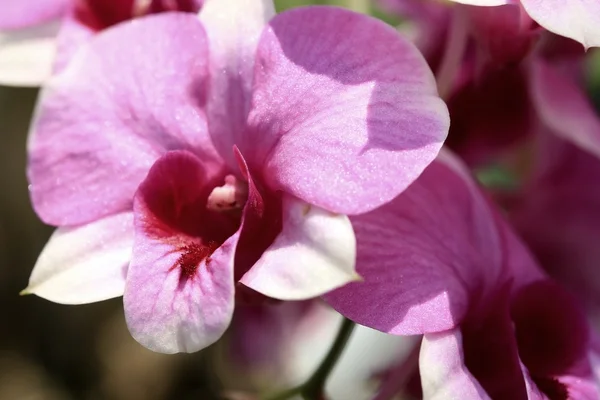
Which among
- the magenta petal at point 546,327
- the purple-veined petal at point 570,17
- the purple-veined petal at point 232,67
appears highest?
the purple-veined petal at point 570,17

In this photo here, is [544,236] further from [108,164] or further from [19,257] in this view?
[19,257]

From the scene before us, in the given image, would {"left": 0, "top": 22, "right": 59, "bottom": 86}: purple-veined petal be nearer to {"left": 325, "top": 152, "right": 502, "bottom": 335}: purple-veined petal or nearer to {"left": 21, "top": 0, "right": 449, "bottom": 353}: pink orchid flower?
{"left": 21, "top": 0, "right": 449, "bottom": 353}: pink orchid flower

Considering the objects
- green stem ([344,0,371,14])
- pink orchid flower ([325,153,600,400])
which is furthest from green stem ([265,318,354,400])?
green stem ([344,0,371,14])

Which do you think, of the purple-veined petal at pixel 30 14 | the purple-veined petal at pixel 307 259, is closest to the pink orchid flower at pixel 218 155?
the purple-veined petal at pixel 307 259

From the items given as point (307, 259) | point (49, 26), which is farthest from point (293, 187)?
point (49, 26)

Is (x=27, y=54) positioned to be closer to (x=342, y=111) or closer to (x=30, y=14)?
(x=30, y=14)

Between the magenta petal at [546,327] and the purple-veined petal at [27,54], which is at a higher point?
the purple-veined petal at [27,54]

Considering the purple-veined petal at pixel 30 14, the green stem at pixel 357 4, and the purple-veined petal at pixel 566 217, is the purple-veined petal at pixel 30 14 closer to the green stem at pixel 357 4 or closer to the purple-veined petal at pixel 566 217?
the green stem at pixel 357 4
